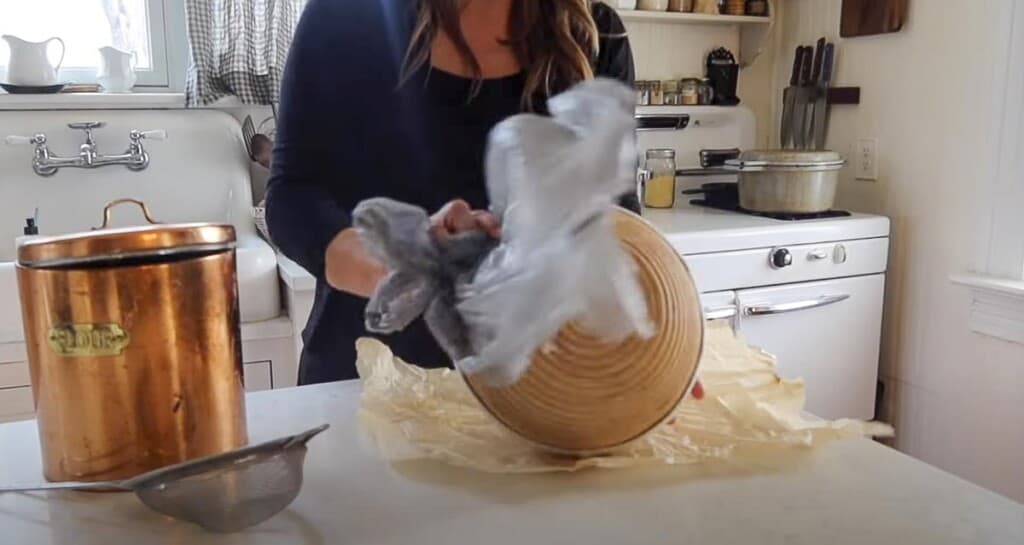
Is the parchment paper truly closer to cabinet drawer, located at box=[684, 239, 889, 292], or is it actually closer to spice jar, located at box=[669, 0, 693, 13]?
cabinet drawer, located at box=[684, 239, 889, 292]

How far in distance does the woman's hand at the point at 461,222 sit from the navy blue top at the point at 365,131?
0.41 metres

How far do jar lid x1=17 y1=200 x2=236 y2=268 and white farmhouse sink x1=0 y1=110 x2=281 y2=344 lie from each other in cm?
117

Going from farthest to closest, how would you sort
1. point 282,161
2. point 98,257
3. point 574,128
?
point 282,161
point 98,257
point 574,128

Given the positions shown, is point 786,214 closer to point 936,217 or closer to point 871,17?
point 936,217

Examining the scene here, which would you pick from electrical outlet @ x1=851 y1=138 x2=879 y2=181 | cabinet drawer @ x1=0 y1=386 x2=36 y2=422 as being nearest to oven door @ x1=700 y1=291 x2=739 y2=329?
electrical outlet @ x1=851 y1=138 x2=879 y2=181

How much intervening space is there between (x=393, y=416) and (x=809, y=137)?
6.57 ft

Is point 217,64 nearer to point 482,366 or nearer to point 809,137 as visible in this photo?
point 809,137

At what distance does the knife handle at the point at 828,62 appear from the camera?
2.34 metres

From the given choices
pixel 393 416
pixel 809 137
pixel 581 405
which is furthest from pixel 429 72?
pixel 809 137

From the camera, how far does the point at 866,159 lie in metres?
2.28

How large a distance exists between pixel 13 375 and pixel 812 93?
202 centimetres

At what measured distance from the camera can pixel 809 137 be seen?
2.41m

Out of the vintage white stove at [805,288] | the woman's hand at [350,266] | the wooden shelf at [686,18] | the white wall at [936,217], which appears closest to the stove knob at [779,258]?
the vintage white stove at [805,288]

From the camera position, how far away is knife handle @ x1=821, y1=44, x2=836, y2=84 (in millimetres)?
2344
